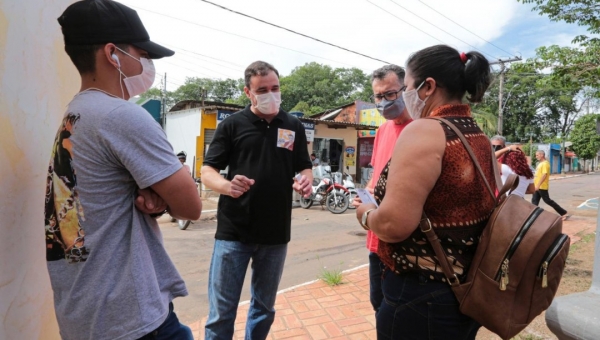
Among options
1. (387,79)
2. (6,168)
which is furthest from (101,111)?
(387,79)

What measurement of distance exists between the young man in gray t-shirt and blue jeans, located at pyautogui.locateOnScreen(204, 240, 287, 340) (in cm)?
101

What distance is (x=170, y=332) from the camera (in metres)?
1.22

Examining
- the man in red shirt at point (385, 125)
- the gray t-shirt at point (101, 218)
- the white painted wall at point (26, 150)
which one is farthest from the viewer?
the man in red shirt at point (385, 125)

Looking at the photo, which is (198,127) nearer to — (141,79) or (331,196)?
(331,196)

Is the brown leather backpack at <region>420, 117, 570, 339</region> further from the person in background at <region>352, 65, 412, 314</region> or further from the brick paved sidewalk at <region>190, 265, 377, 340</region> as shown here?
the brick paved sidewalk at <region>190, 265, 377, 340</region>

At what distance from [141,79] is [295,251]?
5152mm

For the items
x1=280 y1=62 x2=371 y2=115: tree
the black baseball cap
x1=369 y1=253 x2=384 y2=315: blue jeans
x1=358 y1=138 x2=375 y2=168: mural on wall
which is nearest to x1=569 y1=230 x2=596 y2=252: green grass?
x1=369 y1=253 x2=384 y2=315: blue jeans

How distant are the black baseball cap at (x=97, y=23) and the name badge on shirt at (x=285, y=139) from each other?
1252 millimetres

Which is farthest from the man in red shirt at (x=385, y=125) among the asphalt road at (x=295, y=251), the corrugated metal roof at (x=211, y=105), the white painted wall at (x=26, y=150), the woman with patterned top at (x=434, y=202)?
the corrugated metal roof at (x=211, y=105)

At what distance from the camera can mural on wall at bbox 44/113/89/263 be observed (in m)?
1.11

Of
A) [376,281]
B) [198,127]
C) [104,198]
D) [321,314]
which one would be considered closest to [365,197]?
[376,281]

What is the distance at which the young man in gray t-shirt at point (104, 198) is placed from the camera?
3.59 feet

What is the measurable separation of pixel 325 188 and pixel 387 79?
331 inches

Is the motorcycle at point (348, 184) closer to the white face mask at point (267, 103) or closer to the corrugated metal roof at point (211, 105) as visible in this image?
the corrugated metal roof at point (211, 105)
